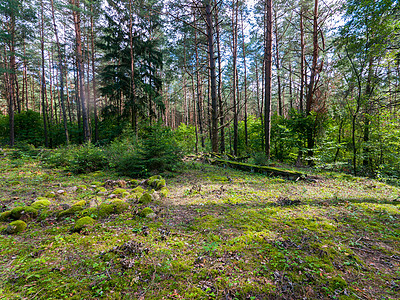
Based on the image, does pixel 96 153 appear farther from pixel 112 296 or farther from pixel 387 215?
pixel 387 215

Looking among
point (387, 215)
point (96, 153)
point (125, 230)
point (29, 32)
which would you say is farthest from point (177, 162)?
point (29, 32)

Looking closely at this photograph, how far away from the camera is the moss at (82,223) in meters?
3.01

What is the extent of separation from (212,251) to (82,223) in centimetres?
237

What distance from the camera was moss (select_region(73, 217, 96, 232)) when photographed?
3.01 m

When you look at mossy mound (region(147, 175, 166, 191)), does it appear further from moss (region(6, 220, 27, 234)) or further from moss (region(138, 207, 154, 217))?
moss (region(6, 220, 27, 234))

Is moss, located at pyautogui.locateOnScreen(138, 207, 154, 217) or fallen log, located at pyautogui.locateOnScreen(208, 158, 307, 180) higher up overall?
fallen log, located at pyautogui.locateOnScreen(208, 158, 307, 180)

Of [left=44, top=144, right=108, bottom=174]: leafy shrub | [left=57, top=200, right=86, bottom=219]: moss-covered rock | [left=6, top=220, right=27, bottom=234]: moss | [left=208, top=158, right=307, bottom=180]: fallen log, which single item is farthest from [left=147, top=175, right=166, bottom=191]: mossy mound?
[left=208, top=158, right=307, bottom=180]: fallen log

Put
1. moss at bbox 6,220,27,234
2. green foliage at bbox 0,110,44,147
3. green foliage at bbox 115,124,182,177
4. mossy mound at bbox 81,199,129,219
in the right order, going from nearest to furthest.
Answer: moss at bbox 6,220,27,234, mossy mound at bbox 81,199,129,219, green foliage at bbox 115,124,182,177, green foliage at bbox 0,110,44,147

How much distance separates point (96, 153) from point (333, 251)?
28.8ft

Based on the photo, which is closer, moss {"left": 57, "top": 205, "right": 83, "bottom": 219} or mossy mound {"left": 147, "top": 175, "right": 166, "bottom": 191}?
moss {"left": 57, "top": 205, "right": 83, "bottom": 219}

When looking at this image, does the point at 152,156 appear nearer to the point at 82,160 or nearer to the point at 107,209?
the point at 82,160

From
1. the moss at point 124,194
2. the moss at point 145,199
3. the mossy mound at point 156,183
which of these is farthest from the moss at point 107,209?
the mossy mound at point 156,183

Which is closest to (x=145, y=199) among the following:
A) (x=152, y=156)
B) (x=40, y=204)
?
(x=40, y=204)

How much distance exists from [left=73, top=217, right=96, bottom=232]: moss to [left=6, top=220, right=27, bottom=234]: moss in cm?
85
